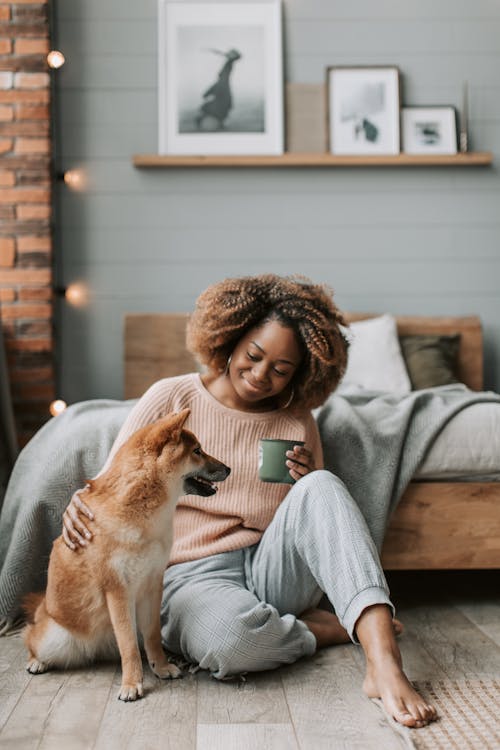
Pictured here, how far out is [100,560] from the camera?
1.55m

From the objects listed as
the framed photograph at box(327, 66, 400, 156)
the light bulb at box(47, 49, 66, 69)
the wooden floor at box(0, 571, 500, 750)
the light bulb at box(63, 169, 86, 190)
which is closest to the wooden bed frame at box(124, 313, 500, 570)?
the wooden floor at box(0, 571, 500, 750)

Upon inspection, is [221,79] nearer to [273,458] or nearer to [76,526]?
[273,458]

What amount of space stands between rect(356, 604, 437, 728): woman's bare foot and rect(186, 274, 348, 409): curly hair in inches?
22.9

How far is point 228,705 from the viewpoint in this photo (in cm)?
152

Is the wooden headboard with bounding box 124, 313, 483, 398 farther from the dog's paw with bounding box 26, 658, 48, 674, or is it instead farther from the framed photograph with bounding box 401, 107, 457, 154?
the dog's paw with bounding box 26, 658, 48, 674

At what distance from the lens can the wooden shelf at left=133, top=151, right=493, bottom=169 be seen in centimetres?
346

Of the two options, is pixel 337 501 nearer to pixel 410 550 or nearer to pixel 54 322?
pixel 410 550

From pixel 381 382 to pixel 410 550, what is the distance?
3.65ft

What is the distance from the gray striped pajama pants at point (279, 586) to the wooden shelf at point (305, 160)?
207 centimetres

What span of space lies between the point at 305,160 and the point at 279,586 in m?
2.19

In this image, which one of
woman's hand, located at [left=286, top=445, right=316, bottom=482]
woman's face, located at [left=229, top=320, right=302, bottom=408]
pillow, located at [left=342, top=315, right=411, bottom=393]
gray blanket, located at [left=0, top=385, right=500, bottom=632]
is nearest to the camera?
woman's hand, located at [left=286, top=445, right=316, bottom=482]

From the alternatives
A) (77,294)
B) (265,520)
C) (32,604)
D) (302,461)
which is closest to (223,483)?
(265,520)

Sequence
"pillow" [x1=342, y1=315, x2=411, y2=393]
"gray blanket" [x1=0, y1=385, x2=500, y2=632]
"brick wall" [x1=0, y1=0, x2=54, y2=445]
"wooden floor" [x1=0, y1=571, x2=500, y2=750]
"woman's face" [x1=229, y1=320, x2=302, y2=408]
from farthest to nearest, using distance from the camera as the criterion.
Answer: "brick wall" [x1=0, y1=0, x2=54, y2=445] → "pillow" [x1=342, y1=315, x2=411, y2=393] → "gray blanket" [x1=0, y1=385, x2=500, y2=632] → "woman's face" [x1=229, y1=320, x2=302, y2=408] → "wooden floor" [x1=0, y1=571, x2=500, y2=750]

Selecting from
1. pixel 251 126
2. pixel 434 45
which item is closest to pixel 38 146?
pixel 251 126
